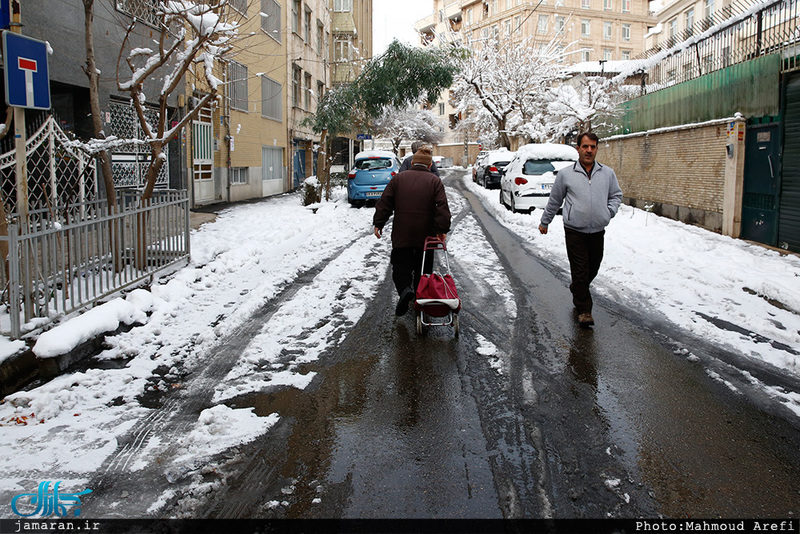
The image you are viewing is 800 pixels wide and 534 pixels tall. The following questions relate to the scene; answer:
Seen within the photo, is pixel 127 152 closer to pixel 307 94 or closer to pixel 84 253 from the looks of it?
pixel 84 253

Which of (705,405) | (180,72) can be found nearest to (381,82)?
(180,72)

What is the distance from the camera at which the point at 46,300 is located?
18.3 ft

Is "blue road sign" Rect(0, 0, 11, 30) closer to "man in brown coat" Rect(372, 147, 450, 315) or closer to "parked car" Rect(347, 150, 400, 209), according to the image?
"man in brown coat" Rect(372, 147, 450, 315)

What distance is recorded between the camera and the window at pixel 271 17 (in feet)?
78.0

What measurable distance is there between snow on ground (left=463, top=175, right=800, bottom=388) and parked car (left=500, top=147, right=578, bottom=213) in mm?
3102

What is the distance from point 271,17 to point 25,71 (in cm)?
2114

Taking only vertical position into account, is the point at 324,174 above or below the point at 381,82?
below

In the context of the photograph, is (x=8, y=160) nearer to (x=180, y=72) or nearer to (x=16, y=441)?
(x=180, y=72)

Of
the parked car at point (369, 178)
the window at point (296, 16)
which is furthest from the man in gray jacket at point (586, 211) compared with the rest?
the window at point (296, 16)

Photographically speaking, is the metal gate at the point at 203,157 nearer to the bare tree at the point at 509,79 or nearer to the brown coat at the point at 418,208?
the brown coat at the point at 418,208

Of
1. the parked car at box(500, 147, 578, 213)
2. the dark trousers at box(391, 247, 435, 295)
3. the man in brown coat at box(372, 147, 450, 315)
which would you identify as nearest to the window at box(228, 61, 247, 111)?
the parked car at box(500, 147, 578, 213)

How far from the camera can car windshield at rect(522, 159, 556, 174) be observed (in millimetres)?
16547

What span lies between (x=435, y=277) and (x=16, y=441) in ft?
11.9

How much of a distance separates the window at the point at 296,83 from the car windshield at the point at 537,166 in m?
16.6
